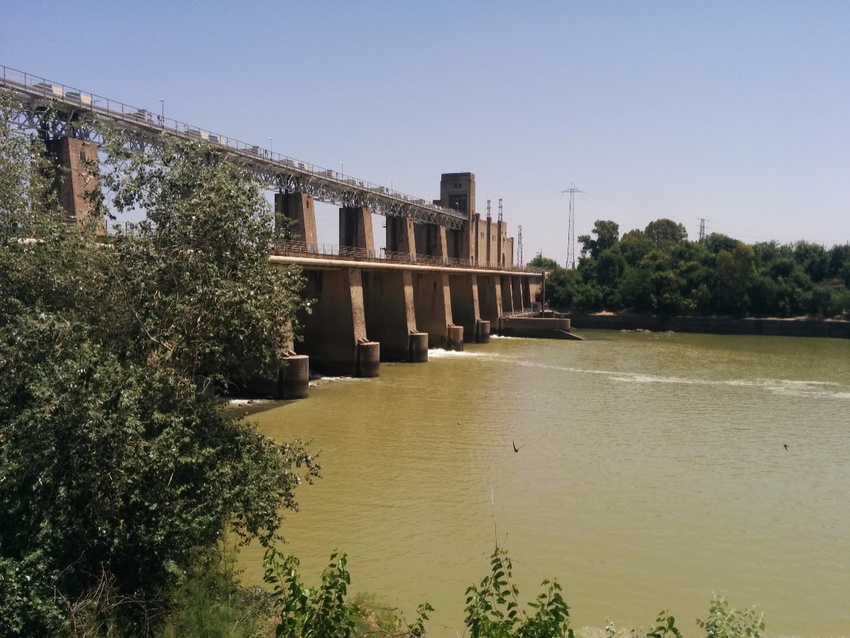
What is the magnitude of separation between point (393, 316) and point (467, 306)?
1204 centimetres

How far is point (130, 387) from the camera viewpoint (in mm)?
6957

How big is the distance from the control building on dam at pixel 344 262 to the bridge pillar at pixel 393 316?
5 centimetres

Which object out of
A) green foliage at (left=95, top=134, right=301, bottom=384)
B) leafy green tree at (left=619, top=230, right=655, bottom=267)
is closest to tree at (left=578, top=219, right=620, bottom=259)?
leafy green tree at (left=619, top=230, right=655, bottom=267)

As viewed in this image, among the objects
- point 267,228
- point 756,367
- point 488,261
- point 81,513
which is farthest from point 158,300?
point 488,261

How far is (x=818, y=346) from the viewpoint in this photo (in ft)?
140

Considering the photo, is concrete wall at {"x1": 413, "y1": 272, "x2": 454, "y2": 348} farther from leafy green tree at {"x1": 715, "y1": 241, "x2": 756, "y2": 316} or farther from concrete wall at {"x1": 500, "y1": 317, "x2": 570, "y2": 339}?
leafy green tree at {"x1": 715, "y1": 241, "x2": 756, "y2": 316}

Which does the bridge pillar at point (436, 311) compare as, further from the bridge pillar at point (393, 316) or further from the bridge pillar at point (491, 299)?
the bridge pillar at point (491, 299)

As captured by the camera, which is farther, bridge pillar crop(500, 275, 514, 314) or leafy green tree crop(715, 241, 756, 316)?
bridge pillar crop(500, 275, 514, 314)

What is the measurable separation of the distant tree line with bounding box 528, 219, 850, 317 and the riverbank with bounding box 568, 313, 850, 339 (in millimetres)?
1092

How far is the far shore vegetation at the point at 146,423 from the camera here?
20.3 ft

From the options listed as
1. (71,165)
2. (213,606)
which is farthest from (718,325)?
(213,606)

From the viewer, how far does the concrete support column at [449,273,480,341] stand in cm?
4234

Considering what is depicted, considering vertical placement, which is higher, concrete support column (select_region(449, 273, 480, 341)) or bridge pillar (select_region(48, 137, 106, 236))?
bridge pillar (select_region(48, 137, 106, 236))

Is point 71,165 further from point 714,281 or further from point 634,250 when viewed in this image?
point 634,250
